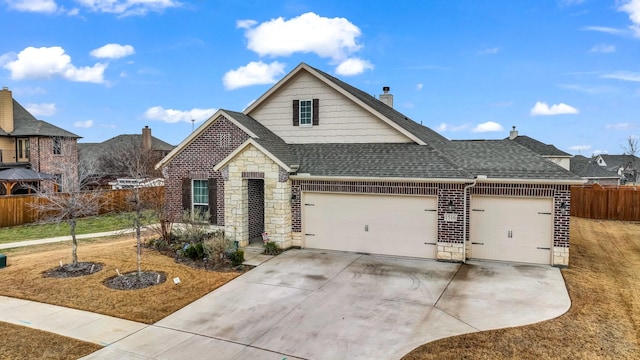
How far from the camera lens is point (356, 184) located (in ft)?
42.2

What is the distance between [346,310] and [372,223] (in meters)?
4.93

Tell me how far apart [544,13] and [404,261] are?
38.3 ft

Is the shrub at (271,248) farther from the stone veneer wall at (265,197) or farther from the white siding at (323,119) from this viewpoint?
the white siding at (323,119)

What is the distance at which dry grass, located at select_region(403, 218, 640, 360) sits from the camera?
20.6 ft

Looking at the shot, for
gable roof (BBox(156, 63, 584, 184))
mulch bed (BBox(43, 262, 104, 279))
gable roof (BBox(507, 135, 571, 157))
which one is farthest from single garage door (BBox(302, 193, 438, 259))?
gable roof (BBox(507, 135, 571, 157))

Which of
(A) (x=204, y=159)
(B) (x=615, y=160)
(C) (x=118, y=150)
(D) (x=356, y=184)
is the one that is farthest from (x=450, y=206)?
(B) (x=615, y=160)

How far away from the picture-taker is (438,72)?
21.0 m

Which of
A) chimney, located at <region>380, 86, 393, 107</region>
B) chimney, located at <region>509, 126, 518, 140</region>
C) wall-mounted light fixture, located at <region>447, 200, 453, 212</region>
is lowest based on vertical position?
wall-mounted light fixture, located at <region>447, 200, 453, 212</region>

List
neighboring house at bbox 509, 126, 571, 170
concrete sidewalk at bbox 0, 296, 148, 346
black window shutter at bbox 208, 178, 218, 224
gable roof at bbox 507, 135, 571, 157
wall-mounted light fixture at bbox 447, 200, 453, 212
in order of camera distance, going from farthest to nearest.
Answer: gable roof at bbox 507, 135, 571, 157 < neighboring house at bbox 509, 126, 571, 170 < black window shutter at bbox 208, 178, 218, 224 < wall-mounted light fixture at bbox 447, 200, 453, 212 < concrete sidewalk at bbox 0, 296, 148, 346

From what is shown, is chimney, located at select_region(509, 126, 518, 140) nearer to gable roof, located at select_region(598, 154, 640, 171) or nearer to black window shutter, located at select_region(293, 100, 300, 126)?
black window shutter, located at select_region(293, 100, 300, 126)

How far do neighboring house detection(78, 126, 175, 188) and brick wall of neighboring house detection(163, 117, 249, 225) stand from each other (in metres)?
20.0

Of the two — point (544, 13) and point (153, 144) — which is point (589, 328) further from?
point (153, 144)

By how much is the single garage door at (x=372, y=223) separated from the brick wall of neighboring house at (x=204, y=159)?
359 cm

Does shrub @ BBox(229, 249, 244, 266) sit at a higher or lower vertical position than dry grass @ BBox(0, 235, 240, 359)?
higher
